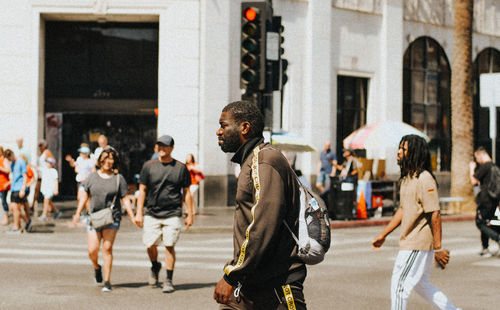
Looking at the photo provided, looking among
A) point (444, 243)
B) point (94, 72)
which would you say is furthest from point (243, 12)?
point (94, 72)

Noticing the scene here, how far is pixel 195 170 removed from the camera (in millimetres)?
19000

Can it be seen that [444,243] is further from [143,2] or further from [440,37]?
[440,37]

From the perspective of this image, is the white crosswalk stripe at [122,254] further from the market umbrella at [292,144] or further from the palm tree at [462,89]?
the palm tree at [462,89]

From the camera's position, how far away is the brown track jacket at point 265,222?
3961mm

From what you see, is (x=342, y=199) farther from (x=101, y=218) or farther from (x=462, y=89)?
(x=101, y=218)

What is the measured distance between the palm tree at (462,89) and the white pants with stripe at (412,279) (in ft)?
53.3

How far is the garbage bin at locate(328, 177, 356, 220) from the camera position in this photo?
62.7ft

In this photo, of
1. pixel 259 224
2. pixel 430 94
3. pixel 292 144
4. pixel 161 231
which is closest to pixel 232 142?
pixel 259 224

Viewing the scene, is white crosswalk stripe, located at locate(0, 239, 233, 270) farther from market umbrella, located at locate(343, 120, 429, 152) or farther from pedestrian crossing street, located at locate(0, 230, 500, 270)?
market umbrella, located at locate(343, 120, 429, 152)

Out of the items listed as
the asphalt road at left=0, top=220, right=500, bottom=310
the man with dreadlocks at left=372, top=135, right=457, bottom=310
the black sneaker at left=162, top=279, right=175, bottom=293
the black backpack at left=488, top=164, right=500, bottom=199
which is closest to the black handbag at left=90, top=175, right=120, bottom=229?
the asphalt road at left=0, top=220, right=500, bottom=310

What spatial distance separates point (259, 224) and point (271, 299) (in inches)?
18.7

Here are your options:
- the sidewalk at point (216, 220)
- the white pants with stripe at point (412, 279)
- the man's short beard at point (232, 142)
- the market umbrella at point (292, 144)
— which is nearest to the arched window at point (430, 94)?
the sidewalk at point (216, 220)

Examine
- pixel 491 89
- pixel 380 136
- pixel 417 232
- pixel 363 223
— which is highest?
pixel 491 89

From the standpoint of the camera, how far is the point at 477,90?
30.7 m
